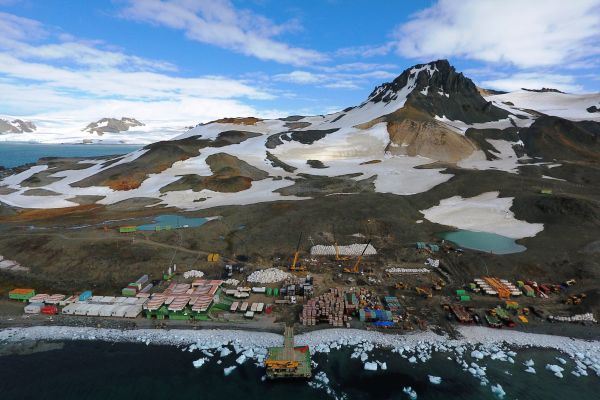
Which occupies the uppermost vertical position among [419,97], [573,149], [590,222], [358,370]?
[419,97]

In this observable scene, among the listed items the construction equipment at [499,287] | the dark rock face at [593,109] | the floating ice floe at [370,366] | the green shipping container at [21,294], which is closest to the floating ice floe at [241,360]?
the floating ice floe at [370,366]

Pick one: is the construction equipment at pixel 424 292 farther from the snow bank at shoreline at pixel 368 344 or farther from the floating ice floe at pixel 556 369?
the floating ice floe at pixel 556 369

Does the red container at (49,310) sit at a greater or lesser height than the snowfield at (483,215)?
lesser

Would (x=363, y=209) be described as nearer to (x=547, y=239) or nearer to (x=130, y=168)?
(x=547, y=239)

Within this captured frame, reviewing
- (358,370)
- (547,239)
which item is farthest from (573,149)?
(358,370)

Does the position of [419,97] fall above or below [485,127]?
above

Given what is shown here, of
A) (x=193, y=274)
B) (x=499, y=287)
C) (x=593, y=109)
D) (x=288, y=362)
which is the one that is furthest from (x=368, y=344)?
(x=593, y=109)
